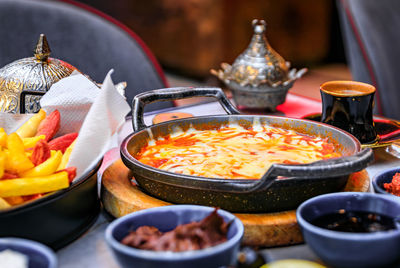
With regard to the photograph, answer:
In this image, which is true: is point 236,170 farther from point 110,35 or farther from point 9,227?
point 110,35

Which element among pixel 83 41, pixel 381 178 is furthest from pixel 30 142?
pixel 83 41

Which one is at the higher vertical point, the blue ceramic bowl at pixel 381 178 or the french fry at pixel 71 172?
the french fry at pixel 71 172

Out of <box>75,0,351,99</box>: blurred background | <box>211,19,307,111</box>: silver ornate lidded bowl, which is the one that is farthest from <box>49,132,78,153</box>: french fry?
<box>75,0,351,99</box>: blurred background

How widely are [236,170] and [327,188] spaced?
169 mm

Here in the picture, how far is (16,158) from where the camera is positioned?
0.82 m

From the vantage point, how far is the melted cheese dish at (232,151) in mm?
941

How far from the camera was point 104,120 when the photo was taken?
3.01ft

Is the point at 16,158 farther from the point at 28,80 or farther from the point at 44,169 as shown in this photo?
the point at 28,80

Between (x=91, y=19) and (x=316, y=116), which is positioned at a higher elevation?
(x=91, y=19)

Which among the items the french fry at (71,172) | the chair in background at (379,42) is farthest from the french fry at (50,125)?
the chair in background at (379,42)

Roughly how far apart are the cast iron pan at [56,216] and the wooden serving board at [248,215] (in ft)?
0.16

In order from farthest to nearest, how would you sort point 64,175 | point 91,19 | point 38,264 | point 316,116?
point 91,19, point 316,116, point 64,175, point 38,264

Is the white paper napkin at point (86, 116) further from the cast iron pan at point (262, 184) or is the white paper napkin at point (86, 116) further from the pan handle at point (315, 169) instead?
the pan handle at point (315, 169)

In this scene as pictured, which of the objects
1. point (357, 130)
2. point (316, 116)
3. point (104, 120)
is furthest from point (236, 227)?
point (316, 116)
